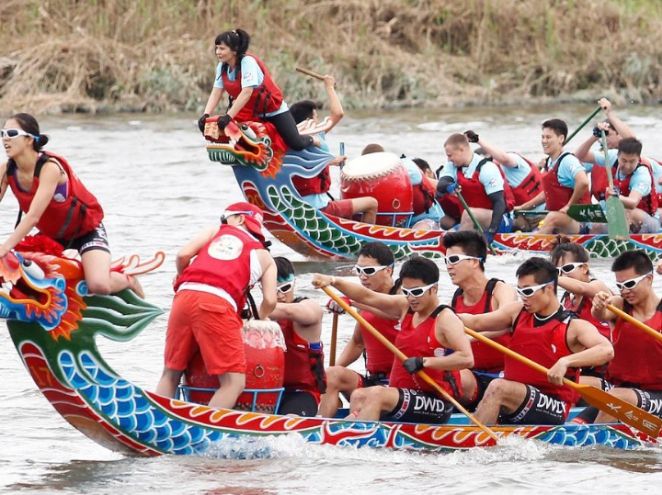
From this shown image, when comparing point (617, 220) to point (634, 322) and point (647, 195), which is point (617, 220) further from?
point (634, 322)

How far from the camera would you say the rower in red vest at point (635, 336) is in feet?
27.0

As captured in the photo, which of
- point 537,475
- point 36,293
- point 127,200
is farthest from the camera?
point 127,200

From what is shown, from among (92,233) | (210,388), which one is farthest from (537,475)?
(92,233)

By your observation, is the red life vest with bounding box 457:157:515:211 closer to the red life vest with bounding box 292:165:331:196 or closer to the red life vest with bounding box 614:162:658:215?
the red life vest with bounding box 614:162:658:215

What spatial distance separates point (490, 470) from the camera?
26.0 ft

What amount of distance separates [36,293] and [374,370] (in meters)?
2.04

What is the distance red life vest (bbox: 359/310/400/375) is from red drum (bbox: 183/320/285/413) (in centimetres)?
66

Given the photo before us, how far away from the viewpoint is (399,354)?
307 inches

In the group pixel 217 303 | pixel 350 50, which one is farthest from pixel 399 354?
pixel 350 50

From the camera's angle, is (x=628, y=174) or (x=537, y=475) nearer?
(x=537, y=475)

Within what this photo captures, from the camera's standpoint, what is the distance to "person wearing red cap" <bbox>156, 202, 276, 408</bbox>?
24.6 ft

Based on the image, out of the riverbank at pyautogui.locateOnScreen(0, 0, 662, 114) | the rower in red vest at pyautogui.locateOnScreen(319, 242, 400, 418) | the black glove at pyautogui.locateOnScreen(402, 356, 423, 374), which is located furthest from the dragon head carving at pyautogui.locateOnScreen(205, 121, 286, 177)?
→ the riverbank at pyautogui.locateOnScreen(0, 0, 662, 114)

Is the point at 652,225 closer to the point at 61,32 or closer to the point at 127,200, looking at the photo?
the point at 127,200

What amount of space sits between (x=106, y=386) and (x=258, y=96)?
18.7ft
